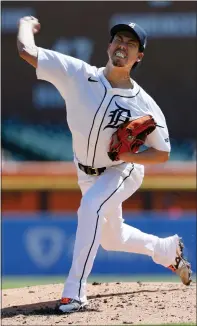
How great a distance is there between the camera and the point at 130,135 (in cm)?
422

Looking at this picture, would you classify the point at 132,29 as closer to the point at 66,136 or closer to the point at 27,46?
the point at 27,46

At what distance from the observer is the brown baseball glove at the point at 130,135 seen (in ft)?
13.9

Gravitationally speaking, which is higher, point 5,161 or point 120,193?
point 120,193

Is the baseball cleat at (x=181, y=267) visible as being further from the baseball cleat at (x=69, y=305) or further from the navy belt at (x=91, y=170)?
the baseball cleat at (x=69, y=305)

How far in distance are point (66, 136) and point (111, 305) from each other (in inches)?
189

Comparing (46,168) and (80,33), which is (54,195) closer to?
(46,168)

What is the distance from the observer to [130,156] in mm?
4211

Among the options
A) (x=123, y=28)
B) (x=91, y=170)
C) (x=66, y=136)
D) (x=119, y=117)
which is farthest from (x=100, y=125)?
(x=66, y=136)

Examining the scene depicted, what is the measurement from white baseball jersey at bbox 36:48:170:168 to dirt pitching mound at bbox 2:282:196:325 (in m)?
0.76

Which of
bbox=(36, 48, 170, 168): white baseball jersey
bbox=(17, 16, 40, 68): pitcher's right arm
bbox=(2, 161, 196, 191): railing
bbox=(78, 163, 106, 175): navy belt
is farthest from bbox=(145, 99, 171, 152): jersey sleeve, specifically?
bbox=(2, 161, 196, 191): railing

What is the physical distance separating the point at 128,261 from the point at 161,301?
3.94m

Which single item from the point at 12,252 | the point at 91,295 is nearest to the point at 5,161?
the point at 12,252

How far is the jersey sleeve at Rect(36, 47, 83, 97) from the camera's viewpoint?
4.20 meters

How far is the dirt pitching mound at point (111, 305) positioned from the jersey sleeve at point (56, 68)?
1.11 m
